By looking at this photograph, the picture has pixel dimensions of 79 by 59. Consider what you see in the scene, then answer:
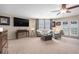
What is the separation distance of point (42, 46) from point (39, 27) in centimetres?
41

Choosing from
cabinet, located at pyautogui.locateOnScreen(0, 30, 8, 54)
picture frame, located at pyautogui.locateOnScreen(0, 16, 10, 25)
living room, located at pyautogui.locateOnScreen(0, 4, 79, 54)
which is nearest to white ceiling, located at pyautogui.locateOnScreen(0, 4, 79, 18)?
living room, located at pyautogui.locateOnScreen(0, 4, 79, 54)

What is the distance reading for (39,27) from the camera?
212 cm

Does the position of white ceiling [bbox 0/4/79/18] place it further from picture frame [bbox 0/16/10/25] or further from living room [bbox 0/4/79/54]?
picture frame [bbox 0/16/10/25]

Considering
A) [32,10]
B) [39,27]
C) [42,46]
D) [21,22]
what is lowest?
[42,46]

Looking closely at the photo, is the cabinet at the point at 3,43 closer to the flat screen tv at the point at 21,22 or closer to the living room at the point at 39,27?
the living room at the point at 39,27

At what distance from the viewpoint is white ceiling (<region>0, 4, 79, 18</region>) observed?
6.18ft

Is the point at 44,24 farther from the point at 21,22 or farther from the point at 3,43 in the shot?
the point at 3,43

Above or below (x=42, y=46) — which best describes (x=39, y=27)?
above

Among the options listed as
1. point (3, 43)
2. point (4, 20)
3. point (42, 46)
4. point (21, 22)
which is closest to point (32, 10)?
point (21, 22)

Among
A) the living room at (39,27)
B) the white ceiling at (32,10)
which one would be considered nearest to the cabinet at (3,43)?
the living room at (39,27)

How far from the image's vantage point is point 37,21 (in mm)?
2121

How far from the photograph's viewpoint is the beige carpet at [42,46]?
6.25 ft

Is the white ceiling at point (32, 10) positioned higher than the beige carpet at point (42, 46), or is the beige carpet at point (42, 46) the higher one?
the white ceiling at point (32, 10)
